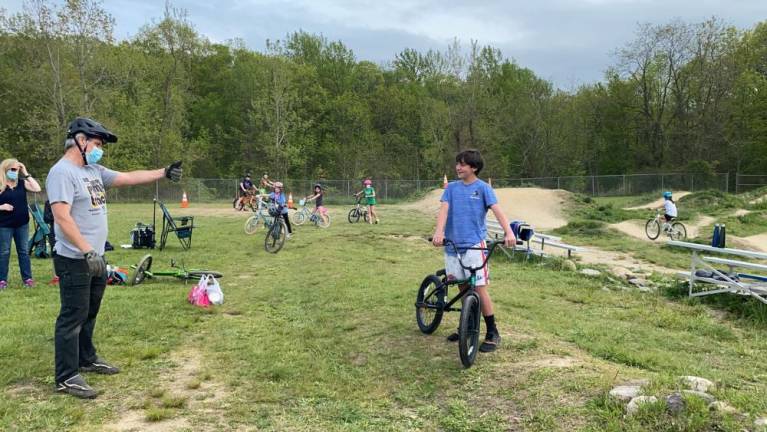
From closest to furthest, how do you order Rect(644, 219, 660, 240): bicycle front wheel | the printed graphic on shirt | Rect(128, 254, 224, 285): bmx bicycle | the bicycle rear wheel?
the printed graphic on shirt → the bicycle rear wheel → Rect(128, 254, 224, 285): bmx bicycle → Rect(644, 219, 660, 240): bicycle front wheel

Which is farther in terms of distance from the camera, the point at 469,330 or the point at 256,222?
the point at 256,222

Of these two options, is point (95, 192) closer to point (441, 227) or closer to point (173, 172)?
point (173, 172)

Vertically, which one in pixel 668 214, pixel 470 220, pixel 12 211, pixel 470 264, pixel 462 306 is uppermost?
pixel 470 220

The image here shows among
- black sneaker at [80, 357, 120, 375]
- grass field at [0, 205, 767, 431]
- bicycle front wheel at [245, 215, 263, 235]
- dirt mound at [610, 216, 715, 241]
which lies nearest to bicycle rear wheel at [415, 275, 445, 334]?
grass field at [0, 205, 767, 431]

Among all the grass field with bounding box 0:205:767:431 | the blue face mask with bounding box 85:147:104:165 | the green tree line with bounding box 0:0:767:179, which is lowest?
the grass field with bounding box 0:205:767:431

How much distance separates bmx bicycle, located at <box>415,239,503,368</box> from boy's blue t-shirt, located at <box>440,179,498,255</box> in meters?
0.12

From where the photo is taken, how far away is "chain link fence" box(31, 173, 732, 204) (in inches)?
1331

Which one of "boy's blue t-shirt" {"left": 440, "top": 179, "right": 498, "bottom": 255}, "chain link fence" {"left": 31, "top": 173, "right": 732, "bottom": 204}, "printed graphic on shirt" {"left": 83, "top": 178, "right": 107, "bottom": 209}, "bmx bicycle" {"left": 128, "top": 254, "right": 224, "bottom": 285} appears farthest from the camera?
"chain link fence" {"left": 31, "top": 173, "right": 732, "bottom": 204}

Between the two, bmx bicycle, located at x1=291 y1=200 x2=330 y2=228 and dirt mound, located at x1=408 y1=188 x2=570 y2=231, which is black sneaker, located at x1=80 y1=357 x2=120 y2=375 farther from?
dirt mound, located at x1=408 y1=188 x2=570 y2=231

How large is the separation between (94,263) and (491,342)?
323 cm

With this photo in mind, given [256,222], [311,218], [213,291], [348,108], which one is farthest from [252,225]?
[348,108]

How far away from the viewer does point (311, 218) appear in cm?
1650

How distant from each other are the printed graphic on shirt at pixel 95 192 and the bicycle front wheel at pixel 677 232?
15.4m

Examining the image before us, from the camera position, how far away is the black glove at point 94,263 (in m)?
3.62
